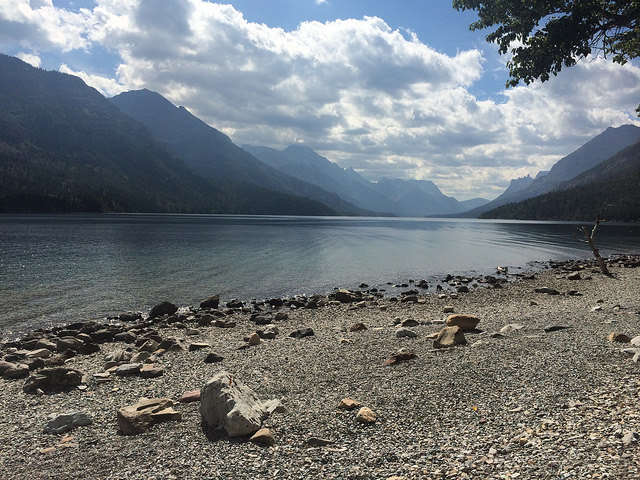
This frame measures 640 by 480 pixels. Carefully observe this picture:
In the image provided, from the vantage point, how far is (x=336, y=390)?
1171 cm

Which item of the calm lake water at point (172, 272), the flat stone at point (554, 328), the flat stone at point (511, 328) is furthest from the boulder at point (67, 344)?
the flat stone at point (554, 328)

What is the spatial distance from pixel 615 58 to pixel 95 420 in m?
26.5

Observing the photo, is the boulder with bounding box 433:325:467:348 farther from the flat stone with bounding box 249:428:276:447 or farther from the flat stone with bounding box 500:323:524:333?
the flat stone with bounding box 249:428:276:447

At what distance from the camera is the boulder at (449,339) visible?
15.6 m

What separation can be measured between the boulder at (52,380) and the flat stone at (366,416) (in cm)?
1015

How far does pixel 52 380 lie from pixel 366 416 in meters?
11.0

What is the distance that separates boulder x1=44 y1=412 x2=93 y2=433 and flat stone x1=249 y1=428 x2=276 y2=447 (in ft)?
16.5

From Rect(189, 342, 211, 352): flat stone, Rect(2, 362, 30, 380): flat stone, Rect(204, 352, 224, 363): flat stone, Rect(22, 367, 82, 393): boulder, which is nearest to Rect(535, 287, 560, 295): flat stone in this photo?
Rect(189, 342, 211, 352): flat stone

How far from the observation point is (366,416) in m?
9.45

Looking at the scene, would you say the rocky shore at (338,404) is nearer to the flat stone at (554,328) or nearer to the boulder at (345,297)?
the flat stone at (554,328)

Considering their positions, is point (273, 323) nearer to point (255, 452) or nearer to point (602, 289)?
point (255, 452)

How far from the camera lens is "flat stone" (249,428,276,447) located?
8.64 m

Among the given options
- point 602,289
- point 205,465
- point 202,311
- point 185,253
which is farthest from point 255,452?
point 185,253

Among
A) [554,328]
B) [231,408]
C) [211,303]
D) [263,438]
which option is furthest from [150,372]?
[554,328]
